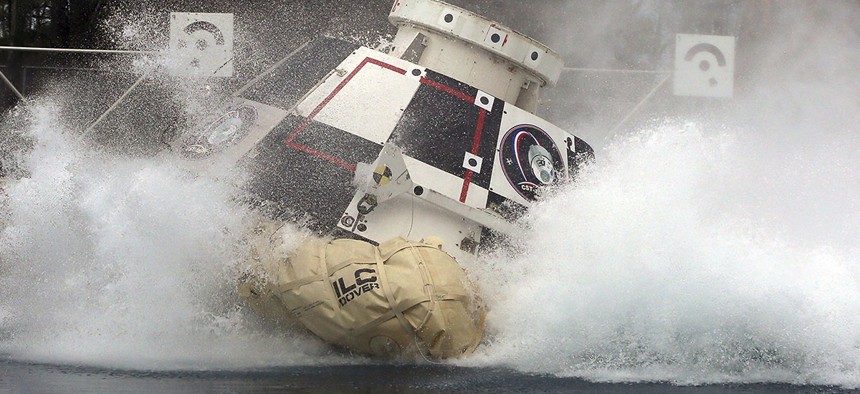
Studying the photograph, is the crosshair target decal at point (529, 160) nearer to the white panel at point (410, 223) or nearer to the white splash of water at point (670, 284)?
the white splash of water at point (670, 284)

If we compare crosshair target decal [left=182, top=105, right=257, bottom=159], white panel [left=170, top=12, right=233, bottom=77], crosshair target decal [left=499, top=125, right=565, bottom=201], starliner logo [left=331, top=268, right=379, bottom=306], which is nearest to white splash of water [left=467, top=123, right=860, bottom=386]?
crosshair target decal [left=499, top=125, right=565, bottom=201]

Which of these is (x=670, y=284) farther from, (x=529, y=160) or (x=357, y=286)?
(x=529, y=160)

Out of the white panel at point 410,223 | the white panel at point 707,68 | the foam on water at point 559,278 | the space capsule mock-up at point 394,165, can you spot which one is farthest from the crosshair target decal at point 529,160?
the white panel at point 707,68

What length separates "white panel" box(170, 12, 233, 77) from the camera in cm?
1244

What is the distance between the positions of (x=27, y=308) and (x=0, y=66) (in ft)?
20.6

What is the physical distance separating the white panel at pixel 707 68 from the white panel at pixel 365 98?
5.73 meters

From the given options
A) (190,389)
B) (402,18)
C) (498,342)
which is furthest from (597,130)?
(190,389)

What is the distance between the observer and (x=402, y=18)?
9562 millimetres

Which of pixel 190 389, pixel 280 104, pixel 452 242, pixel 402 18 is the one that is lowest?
pixel 190 389

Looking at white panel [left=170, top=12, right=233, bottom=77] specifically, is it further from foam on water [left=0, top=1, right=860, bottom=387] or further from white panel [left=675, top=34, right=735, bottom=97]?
white panel [left=675, top=34, right=735, bottom=97]

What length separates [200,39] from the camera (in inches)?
493

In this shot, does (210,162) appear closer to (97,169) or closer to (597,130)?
(97,169)

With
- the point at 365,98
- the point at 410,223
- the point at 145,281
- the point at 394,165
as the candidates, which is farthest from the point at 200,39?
the point at 145,281

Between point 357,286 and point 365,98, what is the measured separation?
1.96 metres
